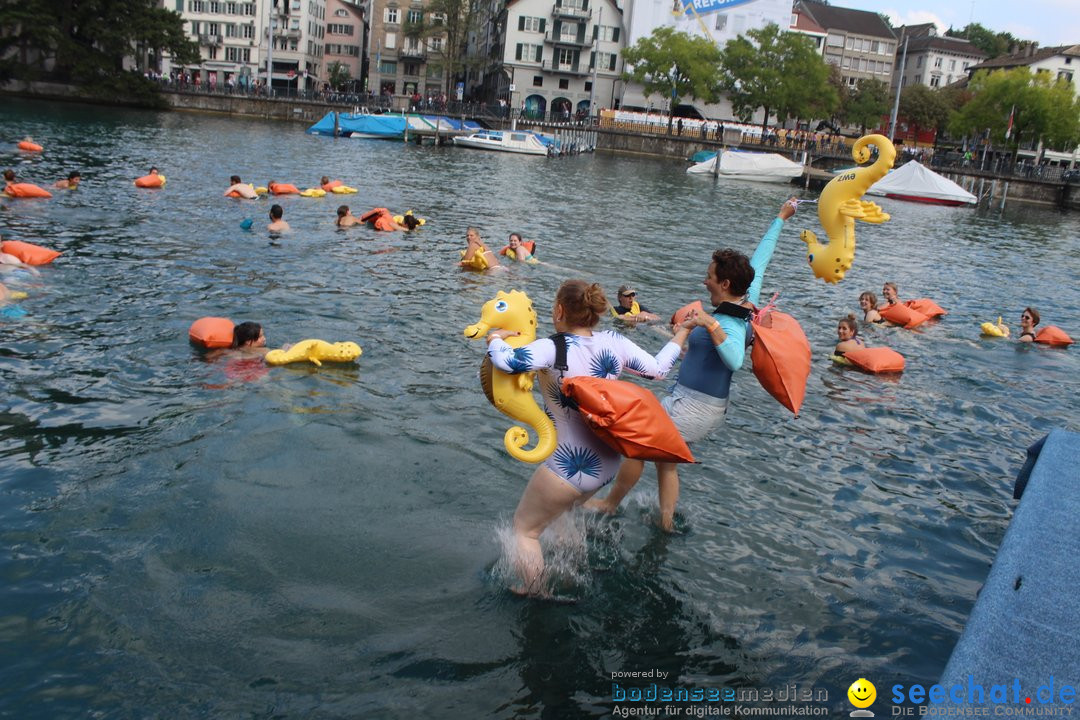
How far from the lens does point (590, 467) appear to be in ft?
19.8

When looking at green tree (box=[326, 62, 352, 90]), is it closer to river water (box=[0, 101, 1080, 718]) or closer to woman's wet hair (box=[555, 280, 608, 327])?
river water (box=[0, 101, 1080, 718])

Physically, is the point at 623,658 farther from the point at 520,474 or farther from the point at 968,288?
the point at 968,288

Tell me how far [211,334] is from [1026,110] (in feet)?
295

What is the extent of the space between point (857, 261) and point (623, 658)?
83.2 feet

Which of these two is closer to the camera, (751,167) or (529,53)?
(751,167)

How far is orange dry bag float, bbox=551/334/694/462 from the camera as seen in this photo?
18.6ft

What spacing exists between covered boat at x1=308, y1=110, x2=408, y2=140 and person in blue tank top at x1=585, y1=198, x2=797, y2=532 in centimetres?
6209

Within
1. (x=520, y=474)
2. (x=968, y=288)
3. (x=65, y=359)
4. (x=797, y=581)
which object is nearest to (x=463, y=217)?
(x=968, y=288)

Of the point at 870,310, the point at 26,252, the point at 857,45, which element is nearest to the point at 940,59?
the point at 857,45

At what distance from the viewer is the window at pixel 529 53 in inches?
3878

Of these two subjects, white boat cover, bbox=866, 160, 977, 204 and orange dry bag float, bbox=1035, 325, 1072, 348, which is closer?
orange dry bag float, bbox=1035, 325, 1072, 348

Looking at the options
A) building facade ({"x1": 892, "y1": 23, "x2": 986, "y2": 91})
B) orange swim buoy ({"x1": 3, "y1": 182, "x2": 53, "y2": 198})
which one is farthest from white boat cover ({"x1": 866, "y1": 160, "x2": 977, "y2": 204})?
building facade ({"x1": 892, "y1": 23, "x2": 986, "y2": 91})

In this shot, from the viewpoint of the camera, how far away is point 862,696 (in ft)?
19.2

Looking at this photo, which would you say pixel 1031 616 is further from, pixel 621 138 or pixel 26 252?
pixel 621 138
